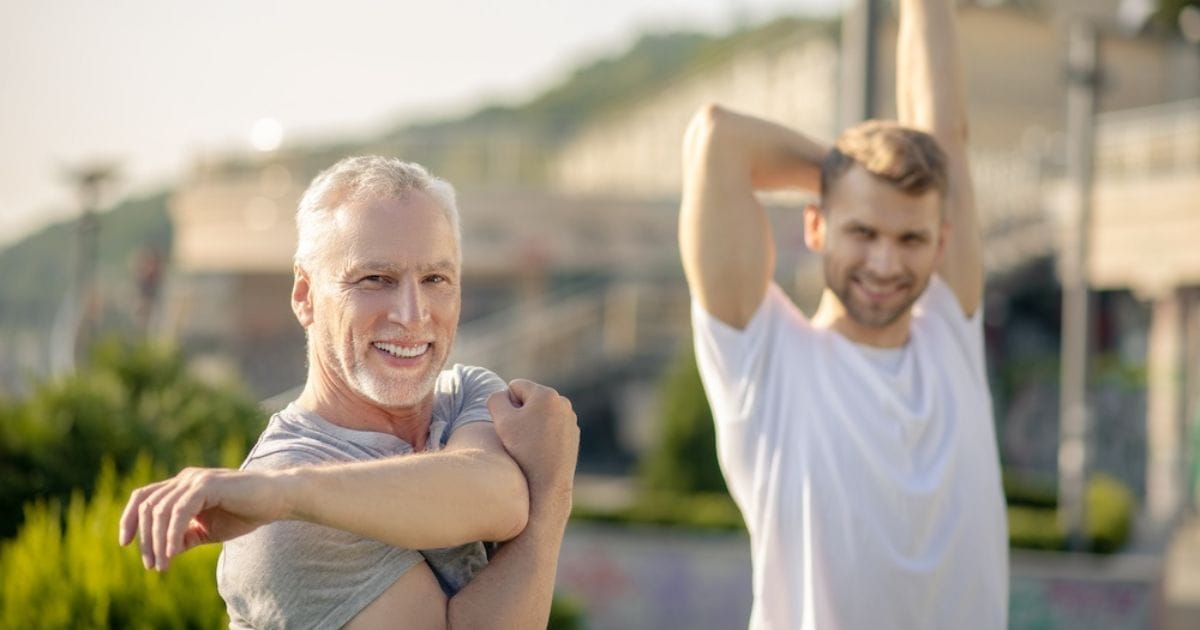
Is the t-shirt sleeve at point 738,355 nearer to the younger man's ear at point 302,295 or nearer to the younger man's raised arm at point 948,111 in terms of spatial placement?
the younger man's raised arm at point 948,111

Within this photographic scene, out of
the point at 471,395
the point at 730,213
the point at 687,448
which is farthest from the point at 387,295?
the point at 687,448

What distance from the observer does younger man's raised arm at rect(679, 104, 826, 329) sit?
3.31 metres

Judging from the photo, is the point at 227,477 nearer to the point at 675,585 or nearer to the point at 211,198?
the point at 675,585

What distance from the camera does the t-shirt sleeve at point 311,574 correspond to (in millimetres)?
2070

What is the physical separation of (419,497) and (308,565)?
19 centimetres

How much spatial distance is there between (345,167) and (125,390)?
20.8 ft

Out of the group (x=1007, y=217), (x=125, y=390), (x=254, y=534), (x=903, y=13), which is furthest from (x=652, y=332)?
(x=254, y=534)

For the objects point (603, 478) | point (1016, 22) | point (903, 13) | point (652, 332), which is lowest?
point (603, 478)

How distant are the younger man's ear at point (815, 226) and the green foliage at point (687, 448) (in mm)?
9976


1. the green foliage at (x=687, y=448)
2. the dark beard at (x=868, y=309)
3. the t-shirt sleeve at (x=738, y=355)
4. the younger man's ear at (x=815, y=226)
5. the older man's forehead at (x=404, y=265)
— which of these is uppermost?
the younger man's ear at (x=815, y=226)

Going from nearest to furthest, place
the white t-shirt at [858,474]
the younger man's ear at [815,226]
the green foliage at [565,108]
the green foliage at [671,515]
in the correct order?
the white t-shirt at [858,474] → the younger man's ear at [815,226] → the green foliage at [671,515] → the green foliage at [565,108]

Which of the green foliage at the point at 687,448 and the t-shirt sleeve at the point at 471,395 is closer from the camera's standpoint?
the t-shirt sleeve at the point at 471,395

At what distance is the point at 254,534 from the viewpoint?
209cm

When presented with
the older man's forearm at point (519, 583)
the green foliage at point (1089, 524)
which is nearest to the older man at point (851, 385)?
the older man's forearm at point (519, 583)
